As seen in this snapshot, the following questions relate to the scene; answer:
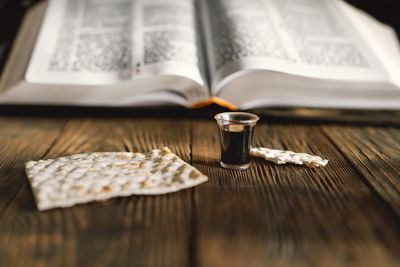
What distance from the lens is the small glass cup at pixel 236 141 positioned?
62 centimetres

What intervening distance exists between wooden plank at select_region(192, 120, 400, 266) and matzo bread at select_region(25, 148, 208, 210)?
48 mm

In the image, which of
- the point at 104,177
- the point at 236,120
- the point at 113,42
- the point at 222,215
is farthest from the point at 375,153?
the point at 113,42

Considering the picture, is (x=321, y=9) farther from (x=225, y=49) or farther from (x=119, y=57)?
(x=119, y=57)

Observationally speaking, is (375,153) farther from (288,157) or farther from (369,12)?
(369,12)

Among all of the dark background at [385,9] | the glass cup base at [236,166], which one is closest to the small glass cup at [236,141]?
the glass cup base at [236,166]

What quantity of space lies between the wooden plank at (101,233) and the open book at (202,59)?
0.41 metres

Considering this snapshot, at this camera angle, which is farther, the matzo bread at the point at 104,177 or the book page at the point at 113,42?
the book page at the point at 113,42

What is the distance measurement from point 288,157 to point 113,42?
629 millimetres

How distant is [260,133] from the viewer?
85cm

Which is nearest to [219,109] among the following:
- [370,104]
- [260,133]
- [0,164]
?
[260,133]

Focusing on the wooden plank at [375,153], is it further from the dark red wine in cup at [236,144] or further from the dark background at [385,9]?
the dark background at [385,9]

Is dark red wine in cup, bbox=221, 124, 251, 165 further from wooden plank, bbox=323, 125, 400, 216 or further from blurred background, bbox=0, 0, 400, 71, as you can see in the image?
blurred background, bbox=0, 0, 400, 71

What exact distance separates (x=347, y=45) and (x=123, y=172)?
0.76 meters

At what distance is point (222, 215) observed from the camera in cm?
47
